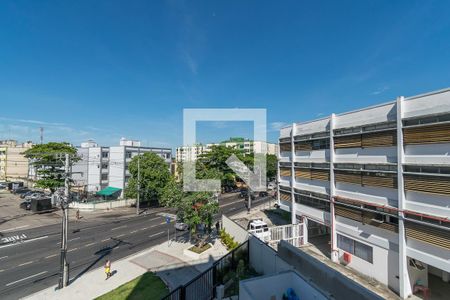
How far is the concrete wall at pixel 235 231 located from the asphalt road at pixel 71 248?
6227 mm

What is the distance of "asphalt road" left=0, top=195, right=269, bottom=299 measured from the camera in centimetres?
1480

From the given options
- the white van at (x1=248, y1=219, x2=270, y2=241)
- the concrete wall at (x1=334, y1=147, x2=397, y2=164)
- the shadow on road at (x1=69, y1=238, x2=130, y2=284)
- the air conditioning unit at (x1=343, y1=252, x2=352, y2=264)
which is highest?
the concrete wall at (x1=334, y1=147, x2=397, y2=164)

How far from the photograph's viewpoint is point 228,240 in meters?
18.8

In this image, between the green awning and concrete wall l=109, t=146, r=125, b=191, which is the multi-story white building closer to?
concrete wall l=109, t=146, r=125, b=191

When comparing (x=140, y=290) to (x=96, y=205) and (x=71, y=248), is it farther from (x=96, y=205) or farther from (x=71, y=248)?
(x=96, y=205)

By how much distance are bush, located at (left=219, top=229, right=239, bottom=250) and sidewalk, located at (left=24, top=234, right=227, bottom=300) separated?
0.41 m

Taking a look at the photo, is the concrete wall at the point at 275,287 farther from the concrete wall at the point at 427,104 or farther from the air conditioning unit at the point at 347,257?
the air conditioning unit at the point at 347,257

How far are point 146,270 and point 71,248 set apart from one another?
8780 millimetres

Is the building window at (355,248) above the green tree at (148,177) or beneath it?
beneath

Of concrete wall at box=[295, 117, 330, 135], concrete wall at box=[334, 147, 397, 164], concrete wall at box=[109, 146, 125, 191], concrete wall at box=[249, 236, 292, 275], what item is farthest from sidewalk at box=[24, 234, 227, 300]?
concrete wall at box=[109, 146, 125, 191]

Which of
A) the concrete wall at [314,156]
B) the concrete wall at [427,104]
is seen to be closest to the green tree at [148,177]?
the concrete wall at [314,156]

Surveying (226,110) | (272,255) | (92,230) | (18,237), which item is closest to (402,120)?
(272,255)

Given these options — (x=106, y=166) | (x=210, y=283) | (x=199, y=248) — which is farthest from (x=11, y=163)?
(x=210, y=283)

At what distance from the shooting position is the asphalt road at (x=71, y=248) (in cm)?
1480
